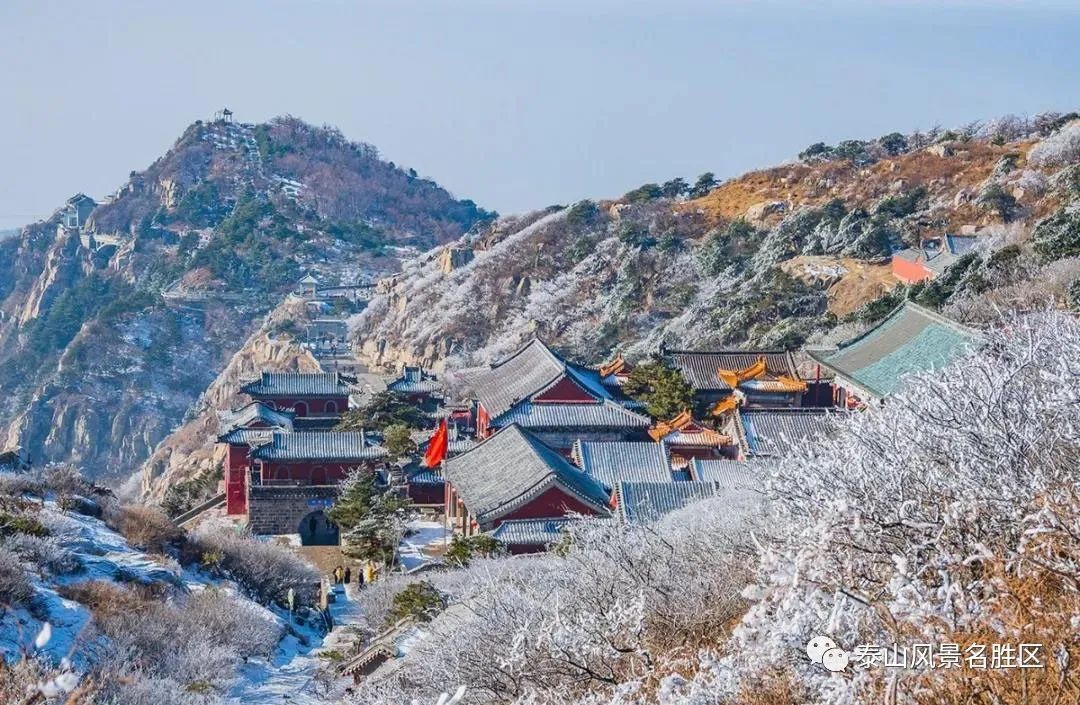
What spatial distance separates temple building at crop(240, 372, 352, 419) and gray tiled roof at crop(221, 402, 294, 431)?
11.5ft

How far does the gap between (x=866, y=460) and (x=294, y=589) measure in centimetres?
1526

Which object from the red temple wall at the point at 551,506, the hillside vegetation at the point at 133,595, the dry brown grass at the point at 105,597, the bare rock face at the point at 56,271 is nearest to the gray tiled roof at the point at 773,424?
the red temple wall at the point at 551,506

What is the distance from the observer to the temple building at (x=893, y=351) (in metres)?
22.4

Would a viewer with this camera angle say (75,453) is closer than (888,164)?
No

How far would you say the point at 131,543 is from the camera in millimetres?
20219

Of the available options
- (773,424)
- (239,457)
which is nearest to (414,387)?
(239,457)

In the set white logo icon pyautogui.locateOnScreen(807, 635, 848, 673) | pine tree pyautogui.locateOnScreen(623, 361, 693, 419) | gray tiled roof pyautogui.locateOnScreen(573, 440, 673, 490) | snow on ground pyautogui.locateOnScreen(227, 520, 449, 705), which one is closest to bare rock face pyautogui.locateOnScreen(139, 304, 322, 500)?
pine tree pyautogui.locateOnScreen(623, 361, 693, 419)

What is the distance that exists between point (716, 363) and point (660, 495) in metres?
12.7

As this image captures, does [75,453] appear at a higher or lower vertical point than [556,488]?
lower

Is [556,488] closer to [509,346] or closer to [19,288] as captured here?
[509,346]

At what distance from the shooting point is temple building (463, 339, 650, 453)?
28.4m

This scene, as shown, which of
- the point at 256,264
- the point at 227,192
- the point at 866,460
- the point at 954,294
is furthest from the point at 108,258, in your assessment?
the point at 866,460

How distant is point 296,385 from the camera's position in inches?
1607

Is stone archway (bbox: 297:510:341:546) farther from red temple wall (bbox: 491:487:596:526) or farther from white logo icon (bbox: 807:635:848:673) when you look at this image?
white logo icon (bbox: 807:635:848:673)
